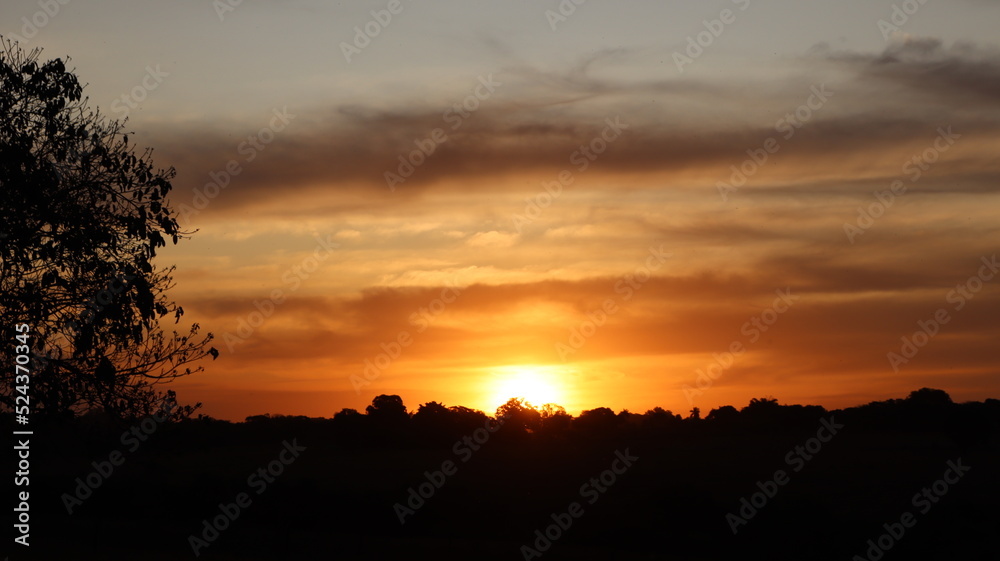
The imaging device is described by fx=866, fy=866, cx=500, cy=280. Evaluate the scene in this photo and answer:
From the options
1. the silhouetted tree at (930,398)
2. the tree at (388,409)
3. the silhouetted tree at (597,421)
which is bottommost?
the silhouetted tree at (930,398)

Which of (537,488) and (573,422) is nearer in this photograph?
(537,488)

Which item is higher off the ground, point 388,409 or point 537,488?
point 388,409

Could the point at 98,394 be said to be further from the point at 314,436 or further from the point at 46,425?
the point at 314,436

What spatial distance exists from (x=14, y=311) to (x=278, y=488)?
56770 mm

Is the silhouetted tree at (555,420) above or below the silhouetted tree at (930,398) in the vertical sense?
above

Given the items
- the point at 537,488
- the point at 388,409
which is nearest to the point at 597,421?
the point at 388,409

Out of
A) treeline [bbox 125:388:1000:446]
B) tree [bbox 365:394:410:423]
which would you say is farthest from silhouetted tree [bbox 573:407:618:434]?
tree [bbox 365:394:410:423]

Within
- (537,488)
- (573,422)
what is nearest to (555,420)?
(573,422)

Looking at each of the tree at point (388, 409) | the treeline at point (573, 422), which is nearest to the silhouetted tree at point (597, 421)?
the treeline at point (573, 422)

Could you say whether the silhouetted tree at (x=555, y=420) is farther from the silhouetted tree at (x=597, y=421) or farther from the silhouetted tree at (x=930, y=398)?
the silhouetted tree at (x=930, y=398)

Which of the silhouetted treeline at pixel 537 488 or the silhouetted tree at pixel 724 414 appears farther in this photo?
the silhouetted tree at pixel 724 414

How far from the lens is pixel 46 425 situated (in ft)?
53.3

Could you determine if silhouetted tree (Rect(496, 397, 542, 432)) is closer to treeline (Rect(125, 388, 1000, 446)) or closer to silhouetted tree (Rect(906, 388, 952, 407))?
treeline (Rect(125, 388, 1000, 446))

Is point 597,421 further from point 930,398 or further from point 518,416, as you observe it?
point 930,398
